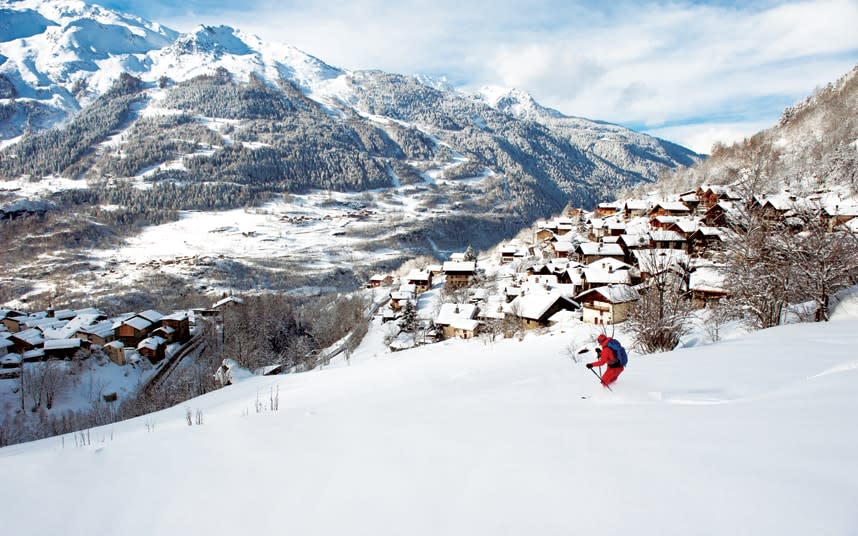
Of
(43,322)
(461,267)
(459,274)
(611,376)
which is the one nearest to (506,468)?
(611,376)

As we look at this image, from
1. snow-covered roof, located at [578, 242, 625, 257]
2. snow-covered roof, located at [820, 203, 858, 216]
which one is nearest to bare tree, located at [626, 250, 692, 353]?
snow-covered roof, located at [578, 242, 625, 257]

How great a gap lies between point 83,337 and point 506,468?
2069 inches

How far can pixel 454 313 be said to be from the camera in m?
39.9

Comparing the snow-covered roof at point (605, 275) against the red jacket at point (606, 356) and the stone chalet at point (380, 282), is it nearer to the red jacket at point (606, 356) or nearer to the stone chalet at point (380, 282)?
the red jacket at point (606, 356)

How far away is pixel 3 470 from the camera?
4.96 meters

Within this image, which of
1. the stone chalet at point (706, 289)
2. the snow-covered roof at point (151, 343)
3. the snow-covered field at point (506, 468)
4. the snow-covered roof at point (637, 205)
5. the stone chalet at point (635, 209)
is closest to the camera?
the snow-covered field at point (506, 468)

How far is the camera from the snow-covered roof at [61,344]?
1516 inches

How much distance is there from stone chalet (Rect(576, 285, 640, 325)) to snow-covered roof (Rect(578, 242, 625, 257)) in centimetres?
1369

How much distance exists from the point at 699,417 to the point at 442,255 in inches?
4620

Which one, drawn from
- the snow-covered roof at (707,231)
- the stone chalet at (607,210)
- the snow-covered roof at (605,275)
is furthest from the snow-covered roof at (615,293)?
the stone chalet at (607,210)

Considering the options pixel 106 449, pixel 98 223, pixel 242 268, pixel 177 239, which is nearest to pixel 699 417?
pixel 106 449

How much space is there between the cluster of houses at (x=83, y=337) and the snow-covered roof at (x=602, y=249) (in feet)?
150

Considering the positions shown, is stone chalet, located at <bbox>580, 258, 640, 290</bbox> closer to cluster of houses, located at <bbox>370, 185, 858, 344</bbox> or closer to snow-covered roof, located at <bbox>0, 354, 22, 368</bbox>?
cluster of houses, located at <bbox>370, 185, 858, 344</bbox>

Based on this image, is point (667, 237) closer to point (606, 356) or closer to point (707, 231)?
point (707, 231)
